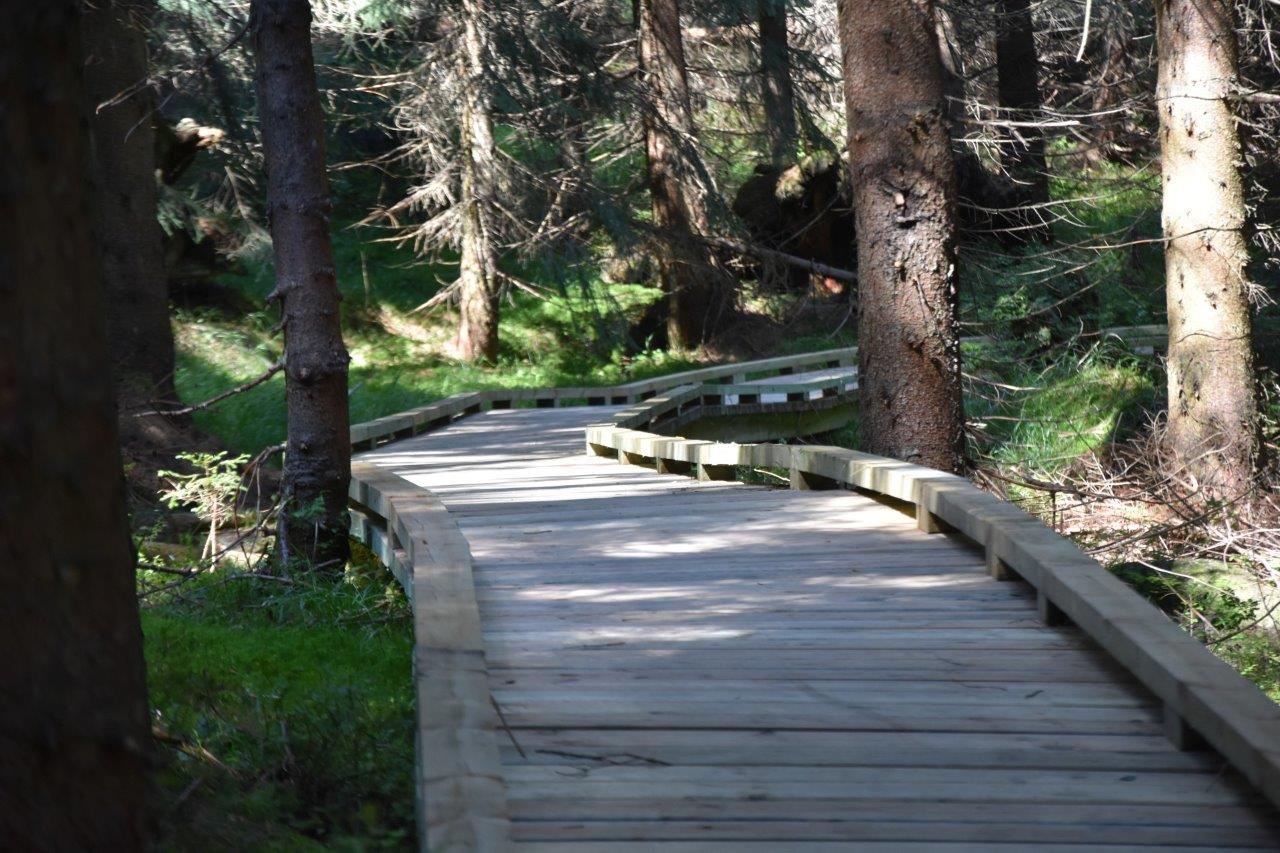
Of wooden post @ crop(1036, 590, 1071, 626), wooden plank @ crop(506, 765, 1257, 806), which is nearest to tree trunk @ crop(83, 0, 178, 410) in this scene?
wooden post @ crop(1036, 590, 1071, 626)

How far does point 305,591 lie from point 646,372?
54.1 ft

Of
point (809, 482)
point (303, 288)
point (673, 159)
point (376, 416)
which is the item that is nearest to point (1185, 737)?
point (809, 482)

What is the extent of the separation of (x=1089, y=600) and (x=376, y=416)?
17097 millimetres

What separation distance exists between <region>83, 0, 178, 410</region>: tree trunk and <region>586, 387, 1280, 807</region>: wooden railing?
888 centimetres

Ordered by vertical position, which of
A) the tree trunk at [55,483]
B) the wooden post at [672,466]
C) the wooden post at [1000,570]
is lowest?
the wooden post at [672,466]

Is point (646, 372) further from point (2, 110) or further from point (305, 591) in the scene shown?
point (2, 110)

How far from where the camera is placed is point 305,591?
8625 mm

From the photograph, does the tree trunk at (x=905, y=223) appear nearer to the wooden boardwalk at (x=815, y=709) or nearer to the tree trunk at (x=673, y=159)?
the wooden boardwalk at (x=815, y=709)

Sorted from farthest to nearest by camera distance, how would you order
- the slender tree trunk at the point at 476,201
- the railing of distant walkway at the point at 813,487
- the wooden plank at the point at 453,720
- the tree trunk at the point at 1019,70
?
the slender tree trunk at the point at 476,201 → the tree trunk at the point at 1019,70 → the railing of distant walkway at the point at 813,487 → the wooden plank at the point at 453,720

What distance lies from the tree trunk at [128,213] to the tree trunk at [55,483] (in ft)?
40.2

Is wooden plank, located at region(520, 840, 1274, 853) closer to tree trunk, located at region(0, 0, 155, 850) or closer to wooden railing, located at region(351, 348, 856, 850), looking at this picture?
wooden railing, located at region(351, 348, 856, 850)

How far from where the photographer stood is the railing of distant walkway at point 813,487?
3.25 meters

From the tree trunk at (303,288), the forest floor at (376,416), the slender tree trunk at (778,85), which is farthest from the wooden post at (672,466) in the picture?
the slender tree trunk at (778,85)

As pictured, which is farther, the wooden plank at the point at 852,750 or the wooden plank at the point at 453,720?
the wooden plank at the point at 852,750
